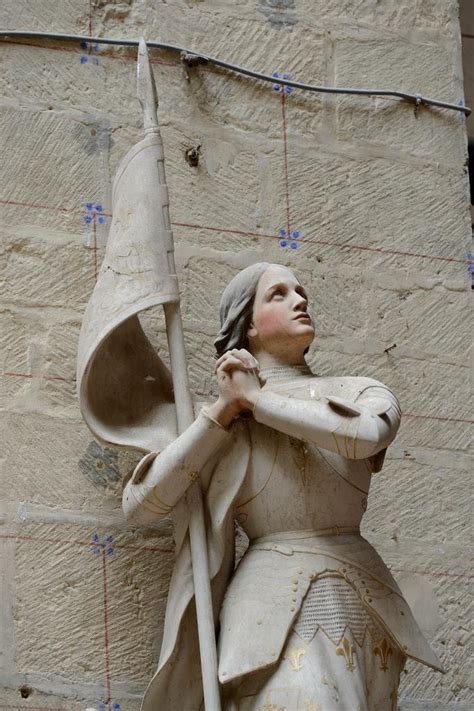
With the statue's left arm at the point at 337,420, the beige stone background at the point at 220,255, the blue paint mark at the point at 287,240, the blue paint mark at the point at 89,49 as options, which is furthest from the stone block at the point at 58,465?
the blue paint mark at the point at 89,49

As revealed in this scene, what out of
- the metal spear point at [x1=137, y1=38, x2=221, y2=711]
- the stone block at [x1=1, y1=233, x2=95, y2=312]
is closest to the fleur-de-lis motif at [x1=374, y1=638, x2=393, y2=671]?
the metal spear point at [x1=137, y1=38, x2=221, y2=711]

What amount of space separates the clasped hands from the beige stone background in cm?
49

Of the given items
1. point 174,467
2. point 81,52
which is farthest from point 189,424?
point 81,52

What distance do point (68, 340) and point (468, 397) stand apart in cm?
96

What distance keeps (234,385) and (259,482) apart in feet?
0.66

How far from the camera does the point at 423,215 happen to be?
4.54m

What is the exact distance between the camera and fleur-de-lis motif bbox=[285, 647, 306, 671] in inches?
137

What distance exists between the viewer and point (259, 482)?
368cm

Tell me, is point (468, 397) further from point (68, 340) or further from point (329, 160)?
point (68, 340)

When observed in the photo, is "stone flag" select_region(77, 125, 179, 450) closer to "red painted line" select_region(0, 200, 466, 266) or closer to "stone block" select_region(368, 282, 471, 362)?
"red painted line" select_region(0, 200, 466, 266)

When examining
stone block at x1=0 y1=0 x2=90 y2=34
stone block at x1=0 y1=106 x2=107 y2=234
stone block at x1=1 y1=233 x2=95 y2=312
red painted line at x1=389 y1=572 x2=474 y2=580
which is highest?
stone block at x1=0 y1=0 x2=90 y2=34

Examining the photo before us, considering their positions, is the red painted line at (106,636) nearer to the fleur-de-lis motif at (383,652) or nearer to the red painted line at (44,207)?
the fleur-de-lis motif at (383,652)

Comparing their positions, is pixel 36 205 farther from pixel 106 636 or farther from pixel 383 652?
pixel 383 652

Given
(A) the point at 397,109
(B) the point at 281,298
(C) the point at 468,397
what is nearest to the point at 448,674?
(C) the point at 468,397
